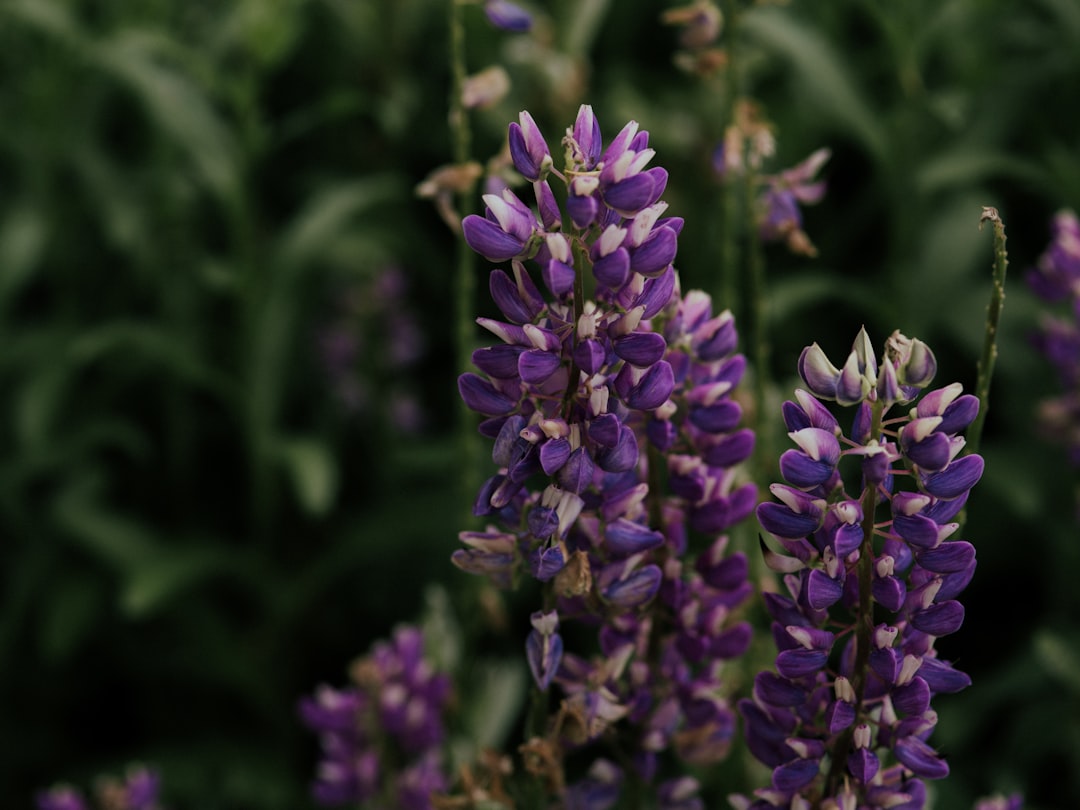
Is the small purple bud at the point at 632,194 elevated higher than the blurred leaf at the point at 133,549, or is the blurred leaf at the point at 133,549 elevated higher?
the small purple bud at the point at 632,194

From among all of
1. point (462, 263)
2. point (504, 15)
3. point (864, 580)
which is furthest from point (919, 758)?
point (504, 15)

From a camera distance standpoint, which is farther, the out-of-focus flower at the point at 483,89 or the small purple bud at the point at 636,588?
the out-of-focus flower at the point at 483,89

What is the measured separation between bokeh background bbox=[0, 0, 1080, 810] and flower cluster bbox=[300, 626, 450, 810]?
0.71 m

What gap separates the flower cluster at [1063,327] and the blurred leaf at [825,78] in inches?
30.5

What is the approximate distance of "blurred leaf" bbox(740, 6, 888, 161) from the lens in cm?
280

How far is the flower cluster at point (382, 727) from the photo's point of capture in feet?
6.13

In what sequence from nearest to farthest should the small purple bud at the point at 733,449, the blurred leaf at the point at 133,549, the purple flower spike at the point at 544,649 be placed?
the purple flower spike at the point at 544,649, the small purple bud at the point at 733,449, the blurred leaf at the point at 133,549

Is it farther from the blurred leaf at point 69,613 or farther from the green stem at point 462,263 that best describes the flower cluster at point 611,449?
the blurred leaf at point 69,613

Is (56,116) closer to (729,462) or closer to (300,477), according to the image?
(300,477)

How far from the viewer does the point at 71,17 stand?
3139 millimetres

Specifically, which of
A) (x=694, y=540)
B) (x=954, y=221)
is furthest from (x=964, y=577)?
(x=954, y=221)

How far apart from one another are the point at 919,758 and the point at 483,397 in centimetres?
48

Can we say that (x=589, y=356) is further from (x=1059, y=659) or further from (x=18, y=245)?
(x=18, y=245)

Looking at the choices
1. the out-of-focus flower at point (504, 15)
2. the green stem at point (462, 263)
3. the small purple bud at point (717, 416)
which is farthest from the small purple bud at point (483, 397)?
the out-of-focus flower at point (504, 15)
